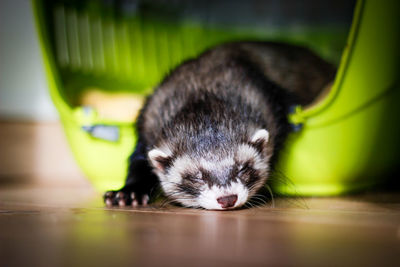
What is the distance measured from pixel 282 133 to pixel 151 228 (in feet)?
2.09

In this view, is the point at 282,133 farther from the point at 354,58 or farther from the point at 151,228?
the point at 151,228

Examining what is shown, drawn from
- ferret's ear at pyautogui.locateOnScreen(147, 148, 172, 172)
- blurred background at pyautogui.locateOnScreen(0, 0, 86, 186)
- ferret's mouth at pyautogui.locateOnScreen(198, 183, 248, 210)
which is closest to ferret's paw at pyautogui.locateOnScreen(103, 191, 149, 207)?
ferret's ear at pyautogui.locateOnScreen(147, 148, 172, 172)

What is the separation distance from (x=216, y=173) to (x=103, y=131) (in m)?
0.55

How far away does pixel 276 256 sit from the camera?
0.60 meters

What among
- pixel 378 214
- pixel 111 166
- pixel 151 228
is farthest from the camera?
pixel 111 166

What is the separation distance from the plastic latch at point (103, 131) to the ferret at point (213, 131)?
0.11 metres

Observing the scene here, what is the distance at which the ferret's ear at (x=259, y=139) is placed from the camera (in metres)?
1.12

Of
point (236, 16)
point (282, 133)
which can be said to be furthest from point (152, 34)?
point (282, 133)

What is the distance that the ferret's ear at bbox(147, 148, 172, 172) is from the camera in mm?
1151

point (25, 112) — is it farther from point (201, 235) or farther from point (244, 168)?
point (201, 235)

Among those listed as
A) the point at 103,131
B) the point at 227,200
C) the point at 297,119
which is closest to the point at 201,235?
the point at 227,200

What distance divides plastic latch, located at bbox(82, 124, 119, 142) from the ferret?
0.11 m

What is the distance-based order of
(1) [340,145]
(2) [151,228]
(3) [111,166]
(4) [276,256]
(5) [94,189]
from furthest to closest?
(5) [94,189], (3) [111,166], (1) [340,145], (2) [151,228], (4) [276,256]

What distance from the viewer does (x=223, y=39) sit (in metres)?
2.29
